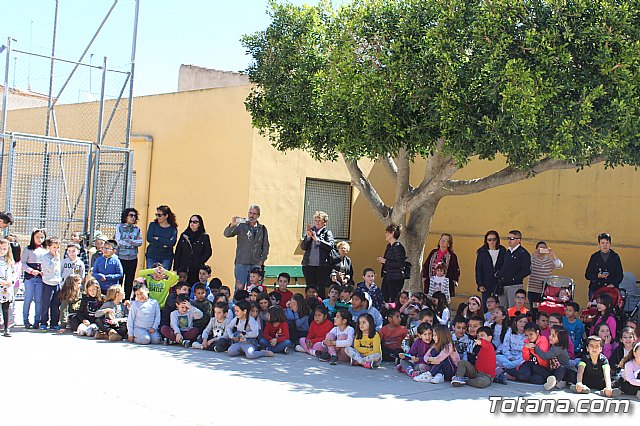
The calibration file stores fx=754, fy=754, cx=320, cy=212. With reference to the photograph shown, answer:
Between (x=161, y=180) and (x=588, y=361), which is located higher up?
(x=161, y=180)

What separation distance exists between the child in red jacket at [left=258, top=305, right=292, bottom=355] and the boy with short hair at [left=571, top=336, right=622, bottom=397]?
3462 millimetres

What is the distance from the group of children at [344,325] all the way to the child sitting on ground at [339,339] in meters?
0.01

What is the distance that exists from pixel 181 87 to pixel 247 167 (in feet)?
24.9

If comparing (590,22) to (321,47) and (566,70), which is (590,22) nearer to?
(566,70)

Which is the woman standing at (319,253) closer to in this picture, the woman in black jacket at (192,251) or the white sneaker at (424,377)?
the woman in black jacket at (192,251)

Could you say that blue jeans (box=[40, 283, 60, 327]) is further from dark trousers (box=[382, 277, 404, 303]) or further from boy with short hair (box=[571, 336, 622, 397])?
boy with short hair (box=[571, 336, 622, 397])

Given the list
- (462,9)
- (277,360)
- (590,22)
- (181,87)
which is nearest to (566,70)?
(590,22)

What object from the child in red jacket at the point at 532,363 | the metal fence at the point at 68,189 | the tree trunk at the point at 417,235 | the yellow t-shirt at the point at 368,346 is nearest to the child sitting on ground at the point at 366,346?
the yellow t-shirt at the point at 368,346

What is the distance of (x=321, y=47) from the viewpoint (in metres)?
11.1

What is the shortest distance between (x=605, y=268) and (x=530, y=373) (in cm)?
292

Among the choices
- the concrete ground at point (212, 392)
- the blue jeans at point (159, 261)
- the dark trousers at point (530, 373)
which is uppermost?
the blue jeans at point (159, 261)

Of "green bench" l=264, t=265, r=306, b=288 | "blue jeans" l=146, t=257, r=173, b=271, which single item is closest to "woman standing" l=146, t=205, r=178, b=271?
"blue jeans" l=146, t=257, r=173, b=271

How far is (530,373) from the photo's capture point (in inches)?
328

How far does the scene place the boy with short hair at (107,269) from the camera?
10430 mm
